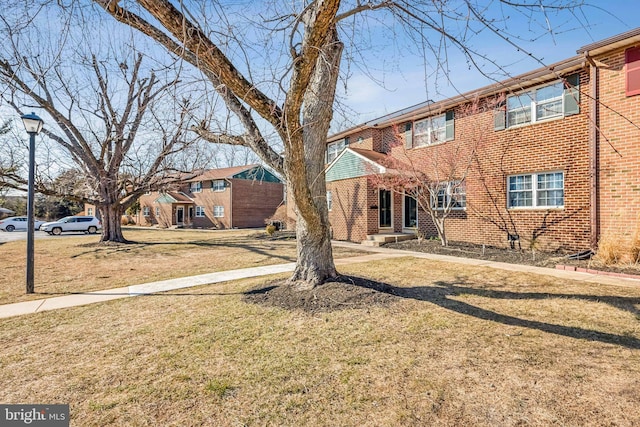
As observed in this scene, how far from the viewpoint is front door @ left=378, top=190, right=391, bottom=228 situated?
15.5 m

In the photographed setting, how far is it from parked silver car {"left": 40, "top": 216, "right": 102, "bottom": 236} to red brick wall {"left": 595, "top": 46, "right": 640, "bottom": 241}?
32.9 metres

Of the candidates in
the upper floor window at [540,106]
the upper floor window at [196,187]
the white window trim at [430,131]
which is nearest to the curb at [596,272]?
the upper floor window at [540,106]

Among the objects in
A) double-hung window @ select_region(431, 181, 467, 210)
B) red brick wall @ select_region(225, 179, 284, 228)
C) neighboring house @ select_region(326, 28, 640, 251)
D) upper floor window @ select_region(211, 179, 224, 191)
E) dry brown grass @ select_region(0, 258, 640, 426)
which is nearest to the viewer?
dry brown grass @ select_region(0, 258, 640, 426)

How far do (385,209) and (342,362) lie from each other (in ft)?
41.7

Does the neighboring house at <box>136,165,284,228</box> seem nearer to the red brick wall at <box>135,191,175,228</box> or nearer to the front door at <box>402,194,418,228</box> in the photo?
the red brick wall at <box>135,191,175,228</box>

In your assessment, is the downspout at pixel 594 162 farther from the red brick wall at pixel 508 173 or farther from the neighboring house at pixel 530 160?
the red brick wall at pixel 508 173

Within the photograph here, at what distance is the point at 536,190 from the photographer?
10.9 metres

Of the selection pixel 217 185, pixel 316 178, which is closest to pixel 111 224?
pixel 316 178

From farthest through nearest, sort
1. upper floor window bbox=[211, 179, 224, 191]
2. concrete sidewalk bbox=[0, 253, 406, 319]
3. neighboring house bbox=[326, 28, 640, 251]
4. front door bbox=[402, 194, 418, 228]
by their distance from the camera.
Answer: upper floor window bbox=[211, 179, 224, 191] → front door bbox=[402, 194, 418, 228] → neighboring house bbox=[326, 28, 640, 251] → concrete sidewalk bbox=[0, 253, 406, 319]

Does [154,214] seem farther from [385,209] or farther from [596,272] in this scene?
[596,272]

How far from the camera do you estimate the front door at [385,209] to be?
1547cm

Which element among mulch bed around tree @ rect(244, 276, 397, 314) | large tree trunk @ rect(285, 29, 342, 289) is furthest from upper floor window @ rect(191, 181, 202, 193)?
large tree trunk @ rect(285, 29, 342, 289)

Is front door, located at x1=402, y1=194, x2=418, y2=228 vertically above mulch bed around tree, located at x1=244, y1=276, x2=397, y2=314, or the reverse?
front door, located at x1=402, y1=194, x2=418, y2=228

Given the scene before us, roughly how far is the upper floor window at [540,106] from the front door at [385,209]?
5.49 meters
